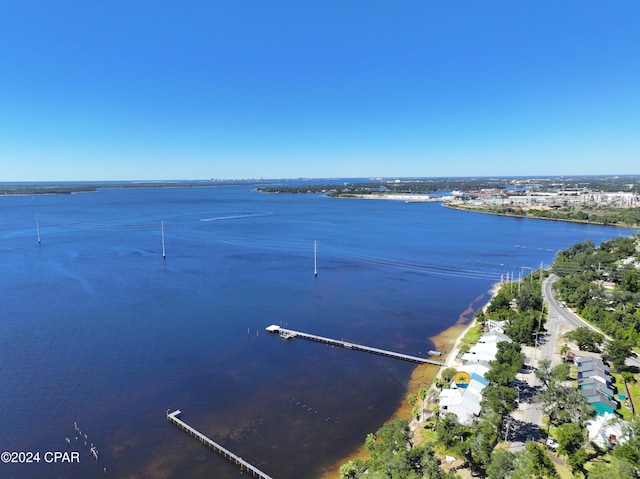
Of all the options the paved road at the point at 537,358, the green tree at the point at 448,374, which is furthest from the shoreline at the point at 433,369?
the paved road at the point at 537,358

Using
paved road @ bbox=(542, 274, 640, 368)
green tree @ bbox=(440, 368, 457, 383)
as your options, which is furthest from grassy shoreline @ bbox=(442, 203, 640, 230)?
green tree @ bbox=(440, 368, 457, 383)

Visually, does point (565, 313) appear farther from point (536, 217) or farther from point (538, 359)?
point (536, 217)

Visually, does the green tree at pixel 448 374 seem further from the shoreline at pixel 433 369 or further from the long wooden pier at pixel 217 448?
the long wooden pier at pixel 217 448

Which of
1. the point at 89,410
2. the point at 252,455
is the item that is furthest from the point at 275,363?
the point at 89,410

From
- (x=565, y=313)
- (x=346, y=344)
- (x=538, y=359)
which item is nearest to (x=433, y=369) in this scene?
(x=346, y=344)

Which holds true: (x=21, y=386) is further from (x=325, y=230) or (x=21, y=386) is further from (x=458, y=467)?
(x=325, y=230)

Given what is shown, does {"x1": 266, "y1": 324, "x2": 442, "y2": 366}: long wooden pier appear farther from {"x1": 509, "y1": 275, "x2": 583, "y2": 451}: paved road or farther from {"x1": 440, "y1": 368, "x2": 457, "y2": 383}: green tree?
{"x1": 509, "y1": 275, "x2": 583, "y2": 451}: paved road
